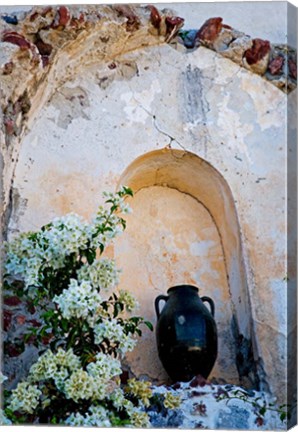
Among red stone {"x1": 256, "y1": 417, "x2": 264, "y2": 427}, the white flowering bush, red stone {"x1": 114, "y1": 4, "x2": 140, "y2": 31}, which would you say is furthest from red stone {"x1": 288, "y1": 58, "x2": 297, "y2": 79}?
red stone {"x1": 256, "y1": 417, "x2": 264, "y2": 427}

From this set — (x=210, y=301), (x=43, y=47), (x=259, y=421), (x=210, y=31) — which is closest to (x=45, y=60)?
(x=43, y=47)

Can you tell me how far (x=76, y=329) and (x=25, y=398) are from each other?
11.5 inches

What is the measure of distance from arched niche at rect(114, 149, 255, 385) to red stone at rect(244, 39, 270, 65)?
1.48 feet

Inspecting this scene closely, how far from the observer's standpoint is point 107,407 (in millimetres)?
4535

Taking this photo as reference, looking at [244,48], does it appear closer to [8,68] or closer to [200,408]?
[8,68]

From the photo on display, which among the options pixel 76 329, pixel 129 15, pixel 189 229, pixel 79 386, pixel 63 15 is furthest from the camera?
pixel 189 229

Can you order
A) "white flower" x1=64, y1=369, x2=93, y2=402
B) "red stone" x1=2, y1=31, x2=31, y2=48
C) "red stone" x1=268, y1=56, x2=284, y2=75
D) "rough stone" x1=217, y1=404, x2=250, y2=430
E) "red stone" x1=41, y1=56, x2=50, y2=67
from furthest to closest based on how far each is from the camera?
"red stone" x1=268, y1=56, x2=284, y2=75 → "red stone" x1=41, y1=56, x2=50, y2=67 → "red stone" x1=2, y1=31, x2=31, y2=48 → "rough stone" x1=217, y1=404, x2=250, y2=430 → "white flower" x1=64, y1=369, x2=93, y2=402

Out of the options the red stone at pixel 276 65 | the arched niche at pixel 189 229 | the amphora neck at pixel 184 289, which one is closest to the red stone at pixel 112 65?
the arched niche at pixel 189 229

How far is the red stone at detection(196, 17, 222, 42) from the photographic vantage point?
17.0 ft

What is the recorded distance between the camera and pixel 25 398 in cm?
448

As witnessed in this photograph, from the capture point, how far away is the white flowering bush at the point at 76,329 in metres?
4.45

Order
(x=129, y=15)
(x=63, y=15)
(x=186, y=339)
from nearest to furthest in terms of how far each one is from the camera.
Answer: (x=186, y=339)
(x=63, y=15)
(x=129, y=15)

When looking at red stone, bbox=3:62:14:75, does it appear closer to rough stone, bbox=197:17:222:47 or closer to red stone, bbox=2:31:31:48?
red stone, bbox=2:31:31:48

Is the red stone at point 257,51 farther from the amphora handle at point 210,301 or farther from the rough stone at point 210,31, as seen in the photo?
the amphora handle at point 210,301
